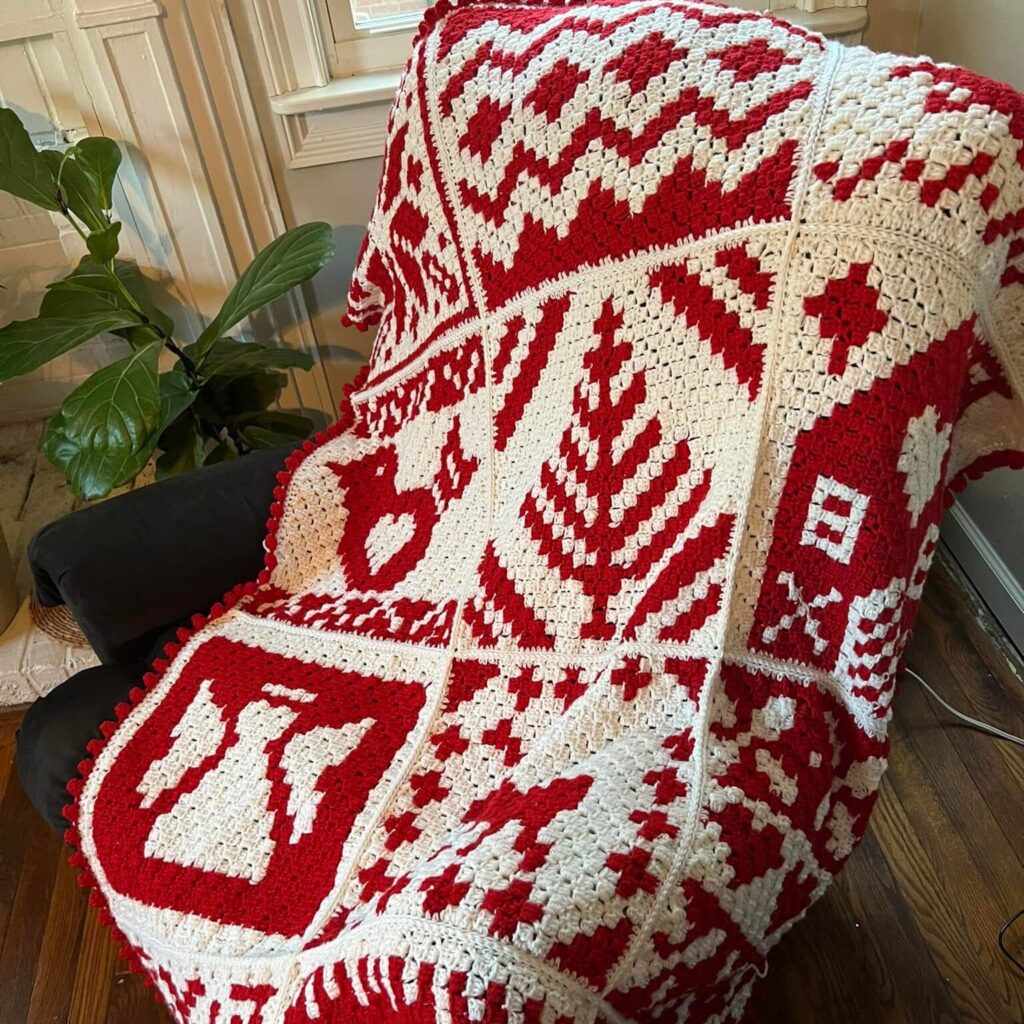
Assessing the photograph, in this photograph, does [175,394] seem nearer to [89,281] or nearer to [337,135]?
[89,281]

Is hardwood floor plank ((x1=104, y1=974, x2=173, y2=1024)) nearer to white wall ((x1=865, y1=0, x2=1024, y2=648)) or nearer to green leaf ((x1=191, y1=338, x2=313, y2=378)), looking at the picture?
green leaf ((x1=191, y1=338, x2=313, y2=378))

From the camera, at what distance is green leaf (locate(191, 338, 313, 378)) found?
5.18ft

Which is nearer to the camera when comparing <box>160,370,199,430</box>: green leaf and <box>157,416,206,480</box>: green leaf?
<box>160,370,199,430</box>: green leaf

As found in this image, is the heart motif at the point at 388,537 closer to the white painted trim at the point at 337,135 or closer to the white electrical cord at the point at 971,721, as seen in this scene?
the white painted trim at the point at 337,135

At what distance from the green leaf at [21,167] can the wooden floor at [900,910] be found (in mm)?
1001

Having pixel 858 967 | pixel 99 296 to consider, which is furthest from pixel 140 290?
pixel 858 967

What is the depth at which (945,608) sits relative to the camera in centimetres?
168

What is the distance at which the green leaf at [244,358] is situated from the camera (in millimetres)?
1578

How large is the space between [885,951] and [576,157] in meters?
1.09

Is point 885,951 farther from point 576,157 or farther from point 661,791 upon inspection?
point 576,157

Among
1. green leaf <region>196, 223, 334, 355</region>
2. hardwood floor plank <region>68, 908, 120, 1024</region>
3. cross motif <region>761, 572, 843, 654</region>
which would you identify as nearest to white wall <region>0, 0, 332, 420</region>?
green leaf <region>196, 223, 334, 355</region>

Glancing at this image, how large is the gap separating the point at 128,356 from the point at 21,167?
312 millimetres

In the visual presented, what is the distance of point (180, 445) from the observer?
63.7 inches

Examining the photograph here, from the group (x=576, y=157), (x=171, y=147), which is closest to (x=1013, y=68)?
(x=576, y=157)
